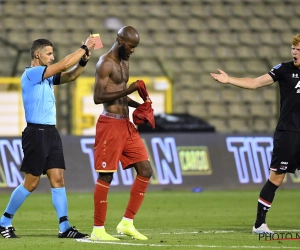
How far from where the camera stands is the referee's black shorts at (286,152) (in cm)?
907

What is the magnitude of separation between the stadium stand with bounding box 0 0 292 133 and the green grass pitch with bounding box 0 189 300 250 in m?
5.91

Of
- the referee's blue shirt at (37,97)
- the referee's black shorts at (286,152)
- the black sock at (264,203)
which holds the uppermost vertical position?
the referee's blue shirt at (37,97)

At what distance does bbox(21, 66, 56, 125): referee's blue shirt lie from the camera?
28.8 feet

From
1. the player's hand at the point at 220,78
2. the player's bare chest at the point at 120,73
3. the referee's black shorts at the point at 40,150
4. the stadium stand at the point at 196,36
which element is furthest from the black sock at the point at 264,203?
the stadium stand at the point at 196,36

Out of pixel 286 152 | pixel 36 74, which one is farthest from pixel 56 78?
pixel 286 152

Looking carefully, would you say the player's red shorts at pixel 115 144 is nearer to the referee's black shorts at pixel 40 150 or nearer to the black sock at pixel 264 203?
the referee's black shorts at pixel 40 150

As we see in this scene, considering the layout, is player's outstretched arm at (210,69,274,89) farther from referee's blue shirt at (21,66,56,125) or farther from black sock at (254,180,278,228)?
referee's blue shirt at (21,66,56,125)

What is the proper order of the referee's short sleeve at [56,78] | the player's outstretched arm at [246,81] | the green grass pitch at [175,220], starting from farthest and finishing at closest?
the referee's short sleeve at [56,78] → the player's outstretched arm at [246,81] → the green grass pitch at [175,220]

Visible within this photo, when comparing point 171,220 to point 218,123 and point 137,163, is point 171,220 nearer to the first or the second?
point 137,163

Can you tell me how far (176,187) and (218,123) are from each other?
5.76 meters

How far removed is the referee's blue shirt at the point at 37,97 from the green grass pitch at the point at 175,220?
133cm

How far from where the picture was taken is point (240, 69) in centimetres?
2289

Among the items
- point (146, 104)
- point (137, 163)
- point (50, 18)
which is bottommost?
point (137, 163)

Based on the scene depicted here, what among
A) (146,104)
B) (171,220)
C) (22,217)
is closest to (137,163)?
(146,104)
